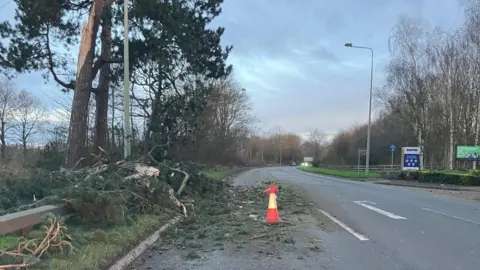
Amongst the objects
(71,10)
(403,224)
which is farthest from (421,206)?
(71,10)

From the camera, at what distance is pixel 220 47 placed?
22.2 meters

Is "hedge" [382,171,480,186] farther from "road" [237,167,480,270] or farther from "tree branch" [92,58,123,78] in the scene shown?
"tree branch" [92,58,123,78]

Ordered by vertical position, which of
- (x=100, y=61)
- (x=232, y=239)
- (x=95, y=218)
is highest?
(x=100, y=61)

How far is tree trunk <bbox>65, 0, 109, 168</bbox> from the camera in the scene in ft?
57.3

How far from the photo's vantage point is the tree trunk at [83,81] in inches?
688

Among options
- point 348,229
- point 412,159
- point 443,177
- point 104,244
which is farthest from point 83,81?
point 412,159

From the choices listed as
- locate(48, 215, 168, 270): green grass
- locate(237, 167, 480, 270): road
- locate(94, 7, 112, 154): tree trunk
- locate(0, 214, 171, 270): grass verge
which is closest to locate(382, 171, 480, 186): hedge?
locate(237, 167, 480, 270): road

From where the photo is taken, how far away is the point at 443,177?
101 ft

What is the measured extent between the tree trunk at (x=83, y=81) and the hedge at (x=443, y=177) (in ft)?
77.0

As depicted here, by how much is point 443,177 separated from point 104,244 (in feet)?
93.8

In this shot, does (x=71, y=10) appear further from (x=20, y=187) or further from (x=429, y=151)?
(x=429, y=151)

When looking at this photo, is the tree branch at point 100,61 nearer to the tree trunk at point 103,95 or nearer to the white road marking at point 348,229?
the tree trunk at point 103,95

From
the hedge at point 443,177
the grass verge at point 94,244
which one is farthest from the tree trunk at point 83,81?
the hedge at point 443,177

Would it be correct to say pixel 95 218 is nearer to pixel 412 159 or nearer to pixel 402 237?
pixel 402 237
